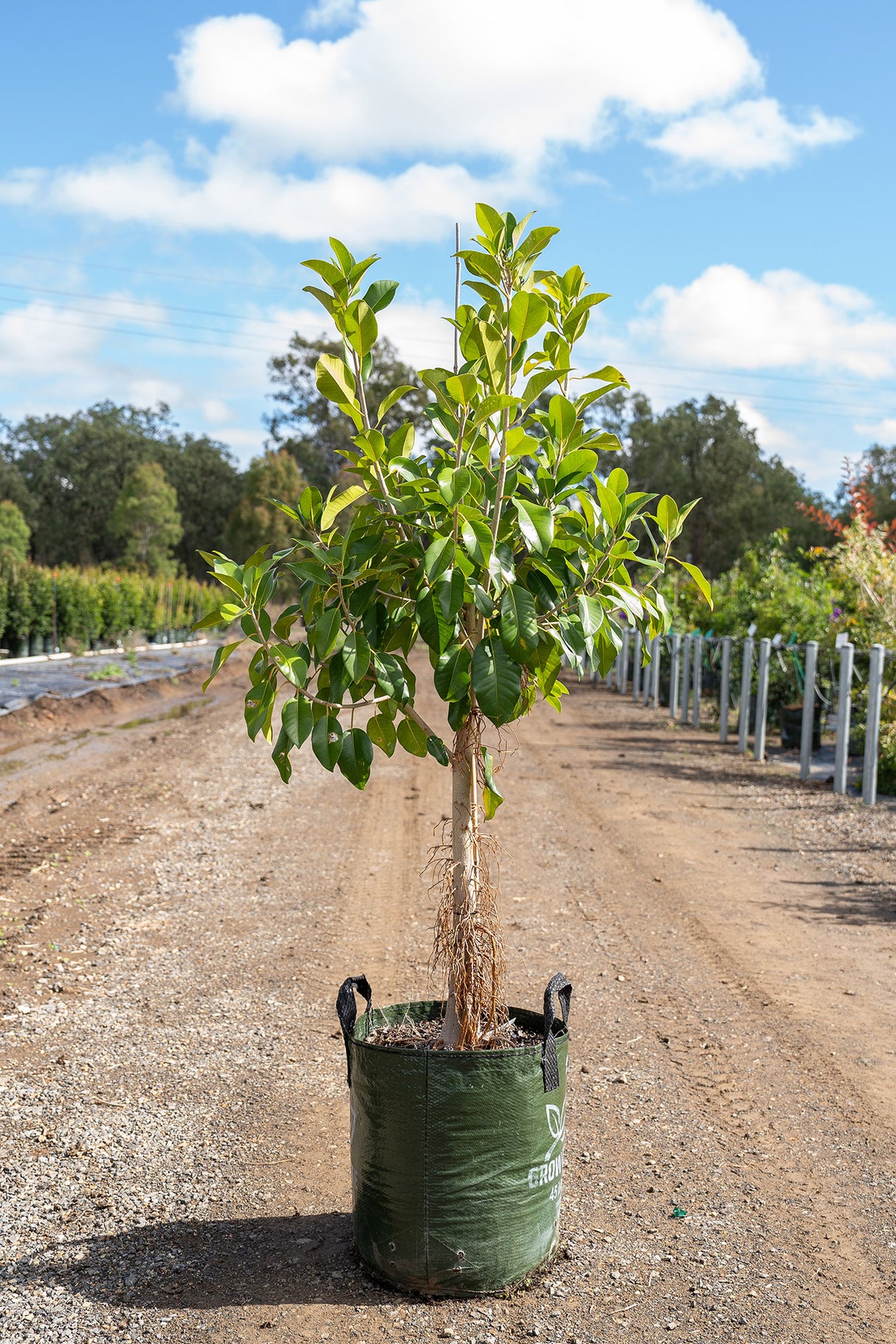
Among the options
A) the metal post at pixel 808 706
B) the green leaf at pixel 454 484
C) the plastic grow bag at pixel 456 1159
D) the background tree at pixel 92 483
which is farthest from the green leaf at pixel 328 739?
the background tree at pixel 92 483

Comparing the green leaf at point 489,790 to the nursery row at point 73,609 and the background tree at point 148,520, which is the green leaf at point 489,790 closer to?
the nursery row at point 73,609

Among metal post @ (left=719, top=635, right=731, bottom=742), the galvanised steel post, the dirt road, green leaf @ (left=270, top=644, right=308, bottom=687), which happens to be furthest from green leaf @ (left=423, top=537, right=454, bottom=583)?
the galvanised steel post

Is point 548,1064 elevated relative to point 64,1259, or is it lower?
elevated

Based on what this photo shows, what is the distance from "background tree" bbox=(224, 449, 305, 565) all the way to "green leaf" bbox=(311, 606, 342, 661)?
1433 inches

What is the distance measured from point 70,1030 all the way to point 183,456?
52791 millimetres

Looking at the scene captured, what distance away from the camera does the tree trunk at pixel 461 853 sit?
2.83 metres

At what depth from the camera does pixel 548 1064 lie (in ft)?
8.58

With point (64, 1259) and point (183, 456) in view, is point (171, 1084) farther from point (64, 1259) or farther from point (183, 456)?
point (183, 456)

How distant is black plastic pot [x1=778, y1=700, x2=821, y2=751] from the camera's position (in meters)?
13.0

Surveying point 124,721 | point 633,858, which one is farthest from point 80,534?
point 633,858

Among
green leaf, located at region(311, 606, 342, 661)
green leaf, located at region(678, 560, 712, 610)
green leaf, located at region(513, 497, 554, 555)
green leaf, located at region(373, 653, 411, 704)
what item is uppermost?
green leaf, located at region(513, 497, 554, 555)

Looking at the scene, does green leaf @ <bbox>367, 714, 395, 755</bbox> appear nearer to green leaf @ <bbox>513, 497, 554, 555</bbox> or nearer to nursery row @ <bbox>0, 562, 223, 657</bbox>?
green leaf @ <bbox>513, 497, 554, 555</bbox>

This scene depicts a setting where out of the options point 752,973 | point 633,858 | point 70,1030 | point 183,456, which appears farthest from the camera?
point 183,456

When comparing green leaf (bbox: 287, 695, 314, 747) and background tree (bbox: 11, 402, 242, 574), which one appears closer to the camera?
green leaf (bbox: 287, 695, 314, 747)
